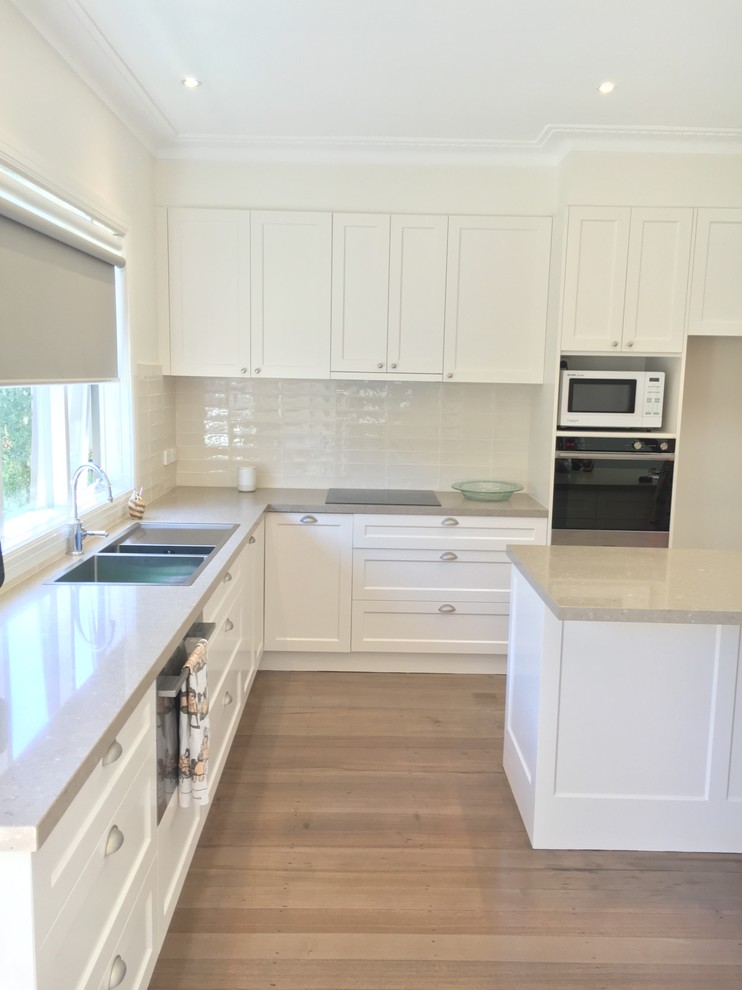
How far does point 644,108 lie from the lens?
122 inches

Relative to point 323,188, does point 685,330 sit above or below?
below

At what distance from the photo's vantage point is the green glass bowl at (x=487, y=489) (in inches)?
151

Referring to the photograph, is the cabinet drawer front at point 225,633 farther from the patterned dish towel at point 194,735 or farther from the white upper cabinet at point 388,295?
the white upper cabinet at point 388,295

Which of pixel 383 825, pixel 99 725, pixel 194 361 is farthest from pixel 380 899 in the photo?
pixel 194 361

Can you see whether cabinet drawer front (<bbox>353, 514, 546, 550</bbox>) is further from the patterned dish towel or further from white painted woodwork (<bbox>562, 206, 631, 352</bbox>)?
the patterned dish towel

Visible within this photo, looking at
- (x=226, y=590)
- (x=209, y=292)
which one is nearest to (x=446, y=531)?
(x=226, y=590)

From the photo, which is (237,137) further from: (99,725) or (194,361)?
(99,725)

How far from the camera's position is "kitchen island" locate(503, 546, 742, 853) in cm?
228

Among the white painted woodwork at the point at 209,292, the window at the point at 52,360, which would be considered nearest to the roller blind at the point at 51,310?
the window at the point at 52,360

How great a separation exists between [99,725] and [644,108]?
3166 mm

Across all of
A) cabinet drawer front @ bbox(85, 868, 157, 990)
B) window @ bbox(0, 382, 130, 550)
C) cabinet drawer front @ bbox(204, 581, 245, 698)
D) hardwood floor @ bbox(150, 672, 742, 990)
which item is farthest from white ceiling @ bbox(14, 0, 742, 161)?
hardwood floor @ bbox(150, 672, 742, 990)

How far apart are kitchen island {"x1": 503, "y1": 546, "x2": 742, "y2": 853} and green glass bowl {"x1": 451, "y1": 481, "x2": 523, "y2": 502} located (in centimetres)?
138

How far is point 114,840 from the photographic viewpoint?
1415 mm

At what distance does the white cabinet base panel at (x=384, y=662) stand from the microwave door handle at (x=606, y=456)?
3.58 feet
